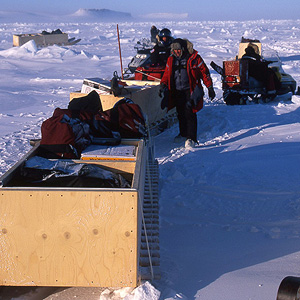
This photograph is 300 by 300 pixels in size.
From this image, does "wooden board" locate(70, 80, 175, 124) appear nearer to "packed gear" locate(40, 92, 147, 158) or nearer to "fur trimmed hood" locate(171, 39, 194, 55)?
"fur trimmed hood" locate(171, 39, 194, 55)

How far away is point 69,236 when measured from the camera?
2.25m

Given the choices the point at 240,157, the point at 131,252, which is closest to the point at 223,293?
the point at 131,252

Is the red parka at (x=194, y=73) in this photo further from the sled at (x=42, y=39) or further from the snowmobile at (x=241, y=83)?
the sled at (x=42, y=39)

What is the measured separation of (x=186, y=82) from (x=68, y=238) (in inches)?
141

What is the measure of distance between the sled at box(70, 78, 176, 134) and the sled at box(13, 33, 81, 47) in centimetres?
1670

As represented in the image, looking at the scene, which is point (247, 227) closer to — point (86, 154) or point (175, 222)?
point (175, 222)

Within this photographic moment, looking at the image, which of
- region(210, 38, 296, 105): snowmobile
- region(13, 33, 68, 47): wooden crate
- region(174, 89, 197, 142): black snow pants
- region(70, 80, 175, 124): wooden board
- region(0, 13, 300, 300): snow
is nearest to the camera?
region(0, 13, 300, 300): snow

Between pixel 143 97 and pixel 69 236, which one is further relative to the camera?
pixel 143 97

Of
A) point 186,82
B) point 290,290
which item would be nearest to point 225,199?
point 186,82

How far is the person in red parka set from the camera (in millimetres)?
5305

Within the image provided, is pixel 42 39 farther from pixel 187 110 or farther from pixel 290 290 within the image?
pixel 290 290

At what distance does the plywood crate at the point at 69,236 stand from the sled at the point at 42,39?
67.4ft

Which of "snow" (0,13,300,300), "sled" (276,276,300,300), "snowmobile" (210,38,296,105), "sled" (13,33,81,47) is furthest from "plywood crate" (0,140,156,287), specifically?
"sled" (13,33,81,47)

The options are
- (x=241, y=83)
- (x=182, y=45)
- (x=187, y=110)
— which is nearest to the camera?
(x=182, y=45)
